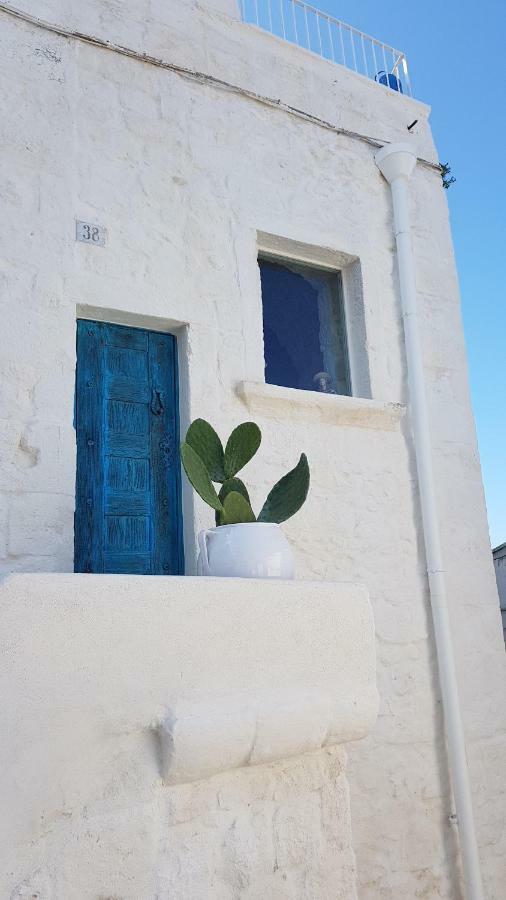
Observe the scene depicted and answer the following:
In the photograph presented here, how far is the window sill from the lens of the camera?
135 inches

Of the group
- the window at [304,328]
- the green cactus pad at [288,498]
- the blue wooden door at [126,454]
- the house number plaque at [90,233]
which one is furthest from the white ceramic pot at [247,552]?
the window at [304,328]

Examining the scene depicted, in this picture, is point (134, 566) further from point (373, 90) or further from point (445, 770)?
point (373, 90)

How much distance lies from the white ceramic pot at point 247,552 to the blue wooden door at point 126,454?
31.0 inches

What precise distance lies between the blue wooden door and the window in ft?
2.52

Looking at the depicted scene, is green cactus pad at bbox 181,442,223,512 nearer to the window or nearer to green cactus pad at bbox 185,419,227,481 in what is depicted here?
green cactus pad at bbox 185,419,227,481

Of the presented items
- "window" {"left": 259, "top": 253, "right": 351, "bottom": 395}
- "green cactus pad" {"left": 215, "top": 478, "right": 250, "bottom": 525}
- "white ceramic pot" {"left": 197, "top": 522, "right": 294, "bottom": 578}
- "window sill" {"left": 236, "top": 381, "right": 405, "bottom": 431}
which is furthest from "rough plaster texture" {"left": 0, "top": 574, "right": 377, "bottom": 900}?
"window" {"left": 259, "top": 253, "right": 351, "bottom": 395}

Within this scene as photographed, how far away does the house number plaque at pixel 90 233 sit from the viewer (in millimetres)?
3207

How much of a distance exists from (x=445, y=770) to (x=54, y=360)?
257cm

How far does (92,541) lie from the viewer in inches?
118

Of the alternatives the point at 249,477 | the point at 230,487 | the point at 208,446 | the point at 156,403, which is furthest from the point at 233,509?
the point at 156,403

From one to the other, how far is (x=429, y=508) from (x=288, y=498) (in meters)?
1.45

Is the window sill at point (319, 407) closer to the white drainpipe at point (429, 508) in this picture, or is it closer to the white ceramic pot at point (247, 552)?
the white drainpipe at point (429, 508)

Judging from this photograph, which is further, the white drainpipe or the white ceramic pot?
the white drainpipe

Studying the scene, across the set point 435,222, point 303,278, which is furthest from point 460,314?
point 303,278
